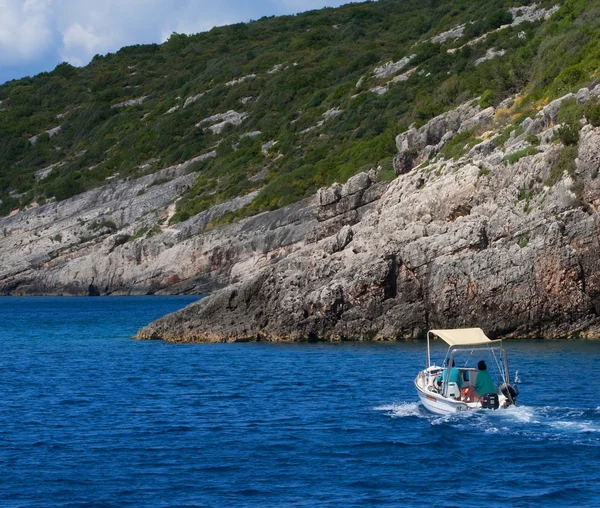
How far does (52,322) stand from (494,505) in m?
57.3

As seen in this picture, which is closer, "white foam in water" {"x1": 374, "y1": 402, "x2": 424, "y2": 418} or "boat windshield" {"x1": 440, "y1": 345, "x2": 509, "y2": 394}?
"white foam in water" {"x1": 374, "y1": 402, "x2": 424, "y2": 418}

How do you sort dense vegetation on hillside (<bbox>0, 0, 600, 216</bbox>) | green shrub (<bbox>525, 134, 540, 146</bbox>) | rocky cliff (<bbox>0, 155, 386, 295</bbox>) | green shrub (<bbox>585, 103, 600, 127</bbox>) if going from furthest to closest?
rocky cliff (<bbox>0, 155, 386, 295</bbox>) < dense vegetation on hillside (<bbox>0, 0, 600, 216</bbox>) < green shrub (<bbox>525, 134, 540, 146</bbox>) < green shrub (<bbox>585, 103, 600, 127</bbox>)

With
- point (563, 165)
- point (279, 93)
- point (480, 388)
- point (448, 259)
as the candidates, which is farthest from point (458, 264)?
point (279, 93)

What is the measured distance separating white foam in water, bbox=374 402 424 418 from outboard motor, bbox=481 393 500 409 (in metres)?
2.22

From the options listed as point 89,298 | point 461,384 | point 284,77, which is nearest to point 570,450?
point 461,384

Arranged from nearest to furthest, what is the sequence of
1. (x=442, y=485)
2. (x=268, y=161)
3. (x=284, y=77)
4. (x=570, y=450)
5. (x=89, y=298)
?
(x=442, y=485)
(x=570, y=450)
(x=89, y=298)
(x=268, y=161)
(x=284, y=77)

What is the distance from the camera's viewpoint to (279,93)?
418ft

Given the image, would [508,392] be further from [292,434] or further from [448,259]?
[448,259]

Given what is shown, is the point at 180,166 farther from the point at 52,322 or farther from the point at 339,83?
the point at 52,322

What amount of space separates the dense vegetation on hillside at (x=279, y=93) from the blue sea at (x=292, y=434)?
999 inches

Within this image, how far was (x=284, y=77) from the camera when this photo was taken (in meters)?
132

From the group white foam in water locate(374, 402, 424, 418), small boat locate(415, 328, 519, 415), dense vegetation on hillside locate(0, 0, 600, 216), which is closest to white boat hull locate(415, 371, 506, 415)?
small boat locate(415, 328, 519, 415)

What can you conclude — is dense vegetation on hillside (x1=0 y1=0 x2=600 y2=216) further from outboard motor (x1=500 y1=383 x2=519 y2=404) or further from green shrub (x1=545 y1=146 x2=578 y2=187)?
outboard motor (x1=500 y1=383 x2=519 y2=404)

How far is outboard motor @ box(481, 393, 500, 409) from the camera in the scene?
28969mm
